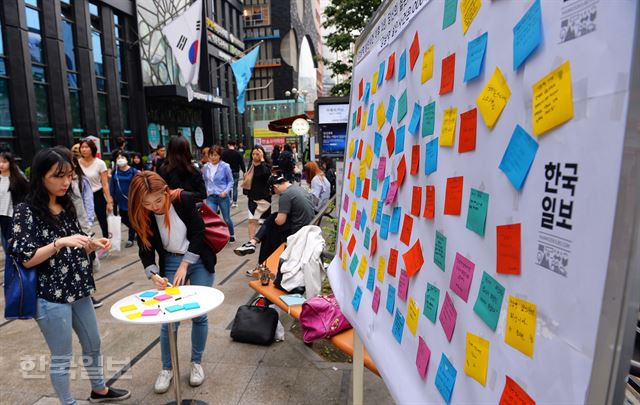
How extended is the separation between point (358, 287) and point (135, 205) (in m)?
1.78

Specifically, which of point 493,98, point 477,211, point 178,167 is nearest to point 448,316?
point 477,211

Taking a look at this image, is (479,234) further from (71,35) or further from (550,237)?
(71,35)

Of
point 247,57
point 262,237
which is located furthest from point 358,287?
point 247,57

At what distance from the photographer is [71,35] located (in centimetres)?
1767

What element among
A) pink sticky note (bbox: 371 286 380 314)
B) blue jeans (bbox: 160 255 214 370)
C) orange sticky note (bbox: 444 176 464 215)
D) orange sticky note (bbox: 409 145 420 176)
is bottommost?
blue jeans (bbox: 160 255 214 370)

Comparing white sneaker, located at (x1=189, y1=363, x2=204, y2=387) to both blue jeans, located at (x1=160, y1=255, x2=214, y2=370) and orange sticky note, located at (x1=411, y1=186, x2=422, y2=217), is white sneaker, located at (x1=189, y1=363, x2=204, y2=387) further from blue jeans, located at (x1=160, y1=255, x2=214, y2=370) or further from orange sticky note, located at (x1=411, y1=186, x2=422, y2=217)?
orange sticky note, located at (x1=411, y1=186, x2=422, y2=217)

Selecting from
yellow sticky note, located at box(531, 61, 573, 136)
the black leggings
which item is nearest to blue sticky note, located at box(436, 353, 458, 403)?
yellow sticky note, located at box(531, 61, 573, 136)

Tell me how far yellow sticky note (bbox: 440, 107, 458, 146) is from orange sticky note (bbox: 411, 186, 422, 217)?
22 centimetres

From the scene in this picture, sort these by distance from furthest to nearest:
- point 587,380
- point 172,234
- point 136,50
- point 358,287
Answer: point 136,50 < point 172,234 < point 358,287 < point 587,380

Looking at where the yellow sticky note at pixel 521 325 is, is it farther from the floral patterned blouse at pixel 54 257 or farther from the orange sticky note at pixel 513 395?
the floral patterned blouse at pixel 54 257

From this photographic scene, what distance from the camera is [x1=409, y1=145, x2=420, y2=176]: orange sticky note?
1.42 meters

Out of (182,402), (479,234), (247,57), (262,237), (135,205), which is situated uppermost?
(247,57)

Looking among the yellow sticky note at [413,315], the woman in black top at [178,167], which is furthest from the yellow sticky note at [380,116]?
the woman in black top at [178,167]

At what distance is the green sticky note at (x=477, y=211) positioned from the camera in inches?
39.5
